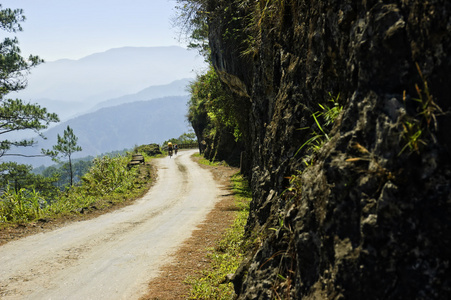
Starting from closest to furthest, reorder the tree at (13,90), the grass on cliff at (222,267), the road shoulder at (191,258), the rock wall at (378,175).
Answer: the rock wall at (378,175) < the grass on cliff at (222,267) < the road shoulder at (191,258) < the tree at (13,90)

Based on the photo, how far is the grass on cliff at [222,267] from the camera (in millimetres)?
7488

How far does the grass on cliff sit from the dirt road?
1.28 metres

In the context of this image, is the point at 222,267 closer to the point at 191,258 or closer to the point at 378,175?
the point at 191,258

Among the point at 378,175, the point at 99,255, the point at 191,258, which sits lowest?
the point at 191,258

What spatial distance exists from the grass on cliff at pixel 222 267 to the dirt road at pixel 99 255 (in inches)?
50.4

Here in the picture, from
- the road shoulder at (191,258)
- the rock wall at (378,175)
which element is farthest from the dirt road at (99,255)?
the rock wall at (378,175)

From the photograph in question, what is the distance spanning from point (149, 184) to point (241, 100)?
10681 millimetres

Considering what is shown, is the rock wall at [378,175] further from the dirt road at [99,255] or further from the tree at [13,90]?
the tree at [13,90]

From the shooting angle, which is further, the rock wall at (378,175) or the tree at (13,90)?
the tree at (13,90)

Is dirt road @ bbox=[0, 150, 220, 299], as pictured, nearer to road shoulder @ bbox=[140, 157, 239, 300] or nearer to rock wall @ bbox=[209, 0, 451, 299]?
road shoulder @ bbox=[140, 157, 239, 300]

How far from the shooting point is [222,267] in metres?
9.12

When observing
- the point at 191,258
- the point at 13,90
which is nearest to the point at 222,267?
the point at 191,258

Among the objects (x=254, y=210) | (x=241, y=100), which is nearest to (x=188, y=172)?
(x=241, y=100)

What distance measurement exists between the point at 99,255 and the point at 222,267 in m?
3.84
